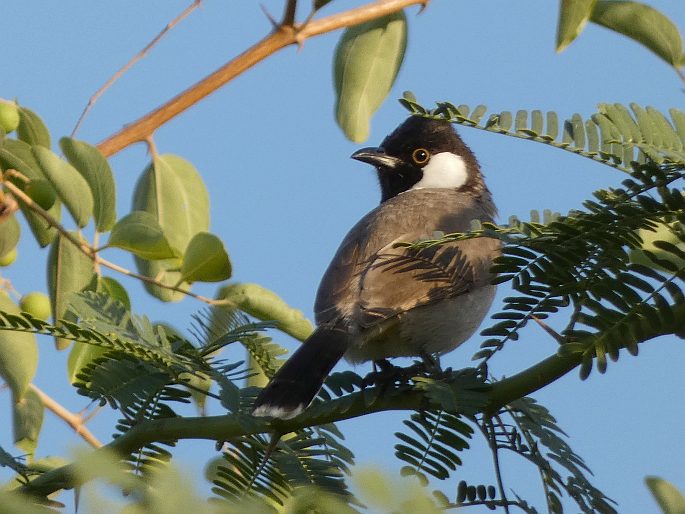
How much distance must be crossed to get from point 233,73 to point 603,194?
197 centimetres

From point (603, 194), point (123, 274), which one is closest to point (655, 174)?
point (603, 194)

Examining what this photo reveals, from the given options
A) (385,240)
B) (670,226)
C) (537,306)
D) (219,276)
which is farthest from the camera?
(385,240)

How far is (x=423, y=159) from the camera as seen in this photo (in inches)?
207

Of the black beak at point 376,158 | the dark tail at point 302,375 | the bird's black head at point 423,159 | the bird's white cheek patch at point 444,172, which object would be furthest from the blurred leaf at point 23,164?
the bird's white cheek patch at point 444,172

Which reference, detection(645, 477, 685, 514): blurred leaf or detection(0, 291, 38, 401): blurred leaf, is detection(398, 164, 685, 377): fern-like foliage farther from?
detection(0, 291, 38, 401): blurred leaf

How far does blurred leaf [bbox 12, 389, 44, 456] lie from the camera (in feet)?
9.18

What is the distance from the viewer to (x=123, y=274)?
9.53 ft

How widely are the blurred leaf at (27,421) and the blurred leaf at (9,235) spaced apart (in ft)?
1.61

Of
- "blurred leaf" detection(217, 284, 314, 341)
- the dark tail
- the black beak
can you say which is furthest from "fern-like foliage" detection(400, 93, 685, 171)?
the black beak

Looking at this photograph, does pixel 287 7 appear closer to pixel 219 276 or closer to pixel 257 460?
pixel 219 276

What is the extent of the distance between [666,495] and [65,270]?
2278mm

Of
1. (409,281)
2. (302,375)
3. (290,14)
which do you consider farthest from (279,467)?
(290,14)

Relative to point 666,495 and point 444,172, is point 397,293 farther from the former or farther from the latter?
point 666,495

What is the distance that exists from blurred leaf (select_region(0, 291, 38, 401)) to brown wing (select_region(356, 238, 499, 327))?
1.03 meters
